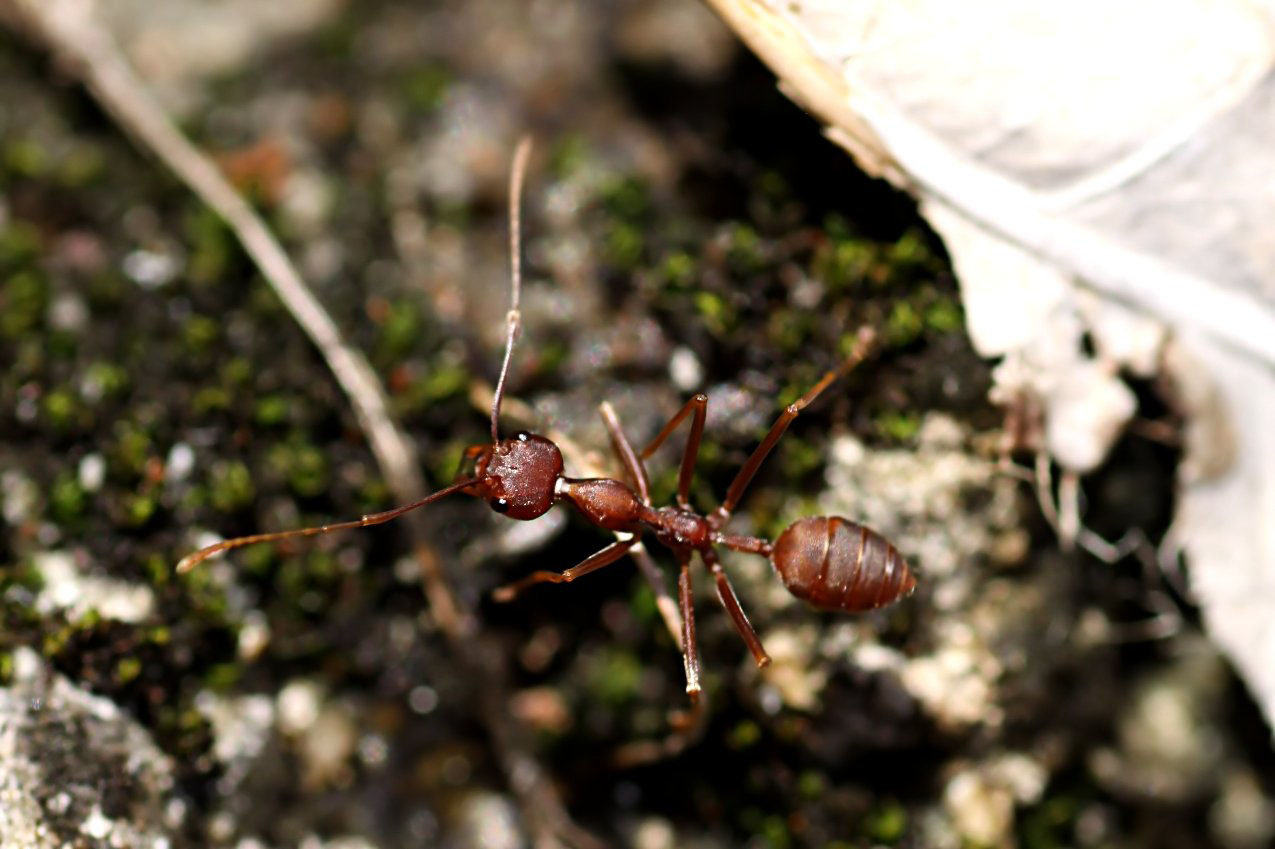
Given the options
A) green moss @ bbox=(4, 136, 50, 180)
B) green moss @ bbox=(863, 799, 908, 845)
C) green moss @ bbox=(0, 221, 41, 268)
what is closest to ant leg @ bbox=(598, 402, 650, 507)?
green moss @ bbox=(863, 799, 908, 845)

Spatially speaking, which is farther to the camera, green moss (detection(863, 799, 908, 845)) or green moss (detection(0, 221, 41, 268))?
green moss (detection(0, 221, 41, 268))

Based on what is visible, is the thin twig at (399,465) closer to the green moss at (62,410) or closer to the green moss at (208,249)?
the green moss at (208,249)

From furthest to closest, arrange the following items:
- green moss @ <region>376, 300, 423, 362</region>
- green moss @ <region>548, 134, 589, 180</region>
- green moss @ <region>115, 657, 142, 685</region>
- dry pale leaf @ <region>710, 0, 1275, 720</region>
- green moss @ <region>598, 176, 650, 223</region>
Answer: green moss @ <region>548, 134, 589, 180</region>, green moss @ <region>598, 176, 650, 223</region>, green moss @ <region>376, 300, 423, 362</region>, green moss @ <region>115, 657, 142, 685</region>, dry pale leaf @ <region>710, 0, 1275, 720</region>

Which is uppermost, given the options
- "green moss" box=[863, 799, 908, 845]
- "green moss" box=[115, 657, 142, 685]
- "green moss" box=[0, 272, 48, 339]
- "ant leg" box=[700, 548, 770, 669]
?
"green moss" box=[0, 272, 48, 339]

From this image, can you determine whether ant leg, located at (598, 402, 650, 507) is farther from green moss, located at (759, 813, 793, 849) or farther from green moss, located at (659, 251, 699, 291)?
green moss, located at (759, 813, 793, 849)

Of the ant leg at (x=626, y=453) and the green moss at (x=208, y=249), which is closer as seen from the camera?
the ant leg at (x=626, y=453)

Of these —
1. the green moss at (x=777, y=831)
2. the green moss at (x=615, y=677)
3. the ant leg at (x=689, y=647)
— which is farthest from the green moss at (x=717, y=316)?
the green moss at (x=777, y=831)
